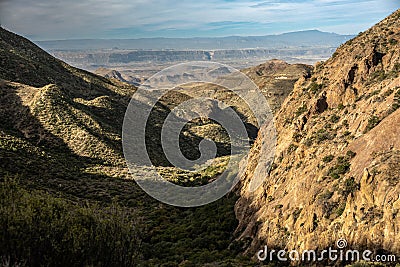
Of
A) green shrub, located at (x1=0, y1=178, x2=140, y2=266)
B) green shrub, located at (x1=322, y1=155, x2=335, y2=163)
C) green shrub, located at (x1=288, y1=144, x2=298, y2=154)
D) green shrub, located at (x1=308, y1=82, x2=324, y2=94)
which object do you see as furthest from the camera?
green shrub, located at (x1=308, y1=82, x2=324, y2=94)

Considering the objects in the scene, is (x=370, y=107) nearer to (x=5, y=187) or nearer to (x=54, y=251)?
(x=54, y=251)

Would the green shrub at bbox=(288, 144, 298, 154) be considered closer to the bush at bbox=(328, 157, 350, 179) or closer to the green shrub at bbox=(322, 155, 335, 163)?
the green shrub at bbox=(322, 155, 335, 163)

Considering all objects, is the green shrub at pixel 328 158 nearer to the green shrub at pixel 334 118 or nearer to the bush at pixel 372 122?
the bush at pixel 372 122

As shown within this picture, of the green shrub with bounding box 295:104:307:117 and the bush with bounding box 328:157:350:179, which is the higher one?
the green shrub with bounding box 295:104:307:117

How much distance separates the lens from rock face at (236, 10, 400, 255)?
16188 millimetres

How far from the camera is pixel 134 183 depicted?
48656mm

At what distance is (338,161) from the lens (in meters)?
20.3

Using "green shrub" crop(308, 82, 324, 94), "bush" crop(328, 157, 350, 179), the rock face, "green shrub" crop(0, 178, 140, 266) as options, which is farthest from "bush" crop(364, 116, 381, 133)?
"green shrub" crop(0, 178, 140, 266)

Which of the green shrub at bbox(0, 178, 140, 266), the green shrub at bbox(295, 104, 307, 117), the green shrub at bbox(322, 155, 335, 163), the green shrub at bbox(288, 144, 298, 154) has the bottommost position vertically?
the green shrub at bbox(0, 178, 140, 266)

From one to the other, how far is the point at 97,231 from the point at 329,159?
13.6 metres

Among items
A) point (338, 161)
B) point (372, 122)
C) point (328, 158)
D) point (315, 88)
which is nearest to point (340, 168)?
point (338, 161)

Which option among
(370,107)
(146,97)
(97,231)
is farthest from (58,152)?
(146,97)

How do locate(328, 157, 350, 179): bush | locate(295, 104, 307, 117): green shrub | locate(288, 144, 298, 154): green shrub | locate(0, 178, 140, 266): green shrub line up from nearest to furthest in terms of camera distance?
locate(0, 178, 140, 266): green shrub
locate(328, 157, 350, 179): bush
locate(288, 144, 298, 154): green shrub
locate(295, 104, 307, 117): green shrub

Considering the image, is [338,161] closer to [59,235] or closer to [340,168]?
[340,168]
